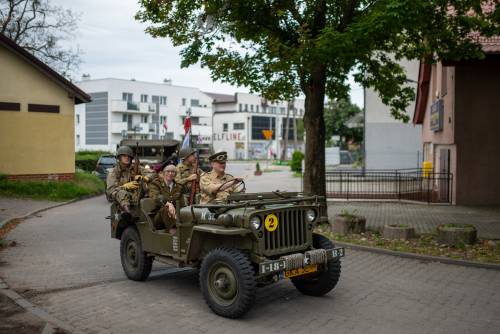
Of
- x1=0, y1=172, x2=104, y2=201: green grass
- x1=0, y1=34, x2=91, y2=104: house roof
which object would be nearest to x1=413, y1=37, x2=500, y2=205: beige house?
x1=0, y1=172, x2=104, y2=201: green grass

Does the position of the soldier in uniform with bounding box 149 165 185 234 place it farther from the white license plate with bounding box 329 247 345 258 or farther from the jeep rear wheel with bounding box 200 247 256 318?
the white license plate with bounding box 329 247 345 258

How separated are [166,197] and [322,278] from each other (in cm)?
244

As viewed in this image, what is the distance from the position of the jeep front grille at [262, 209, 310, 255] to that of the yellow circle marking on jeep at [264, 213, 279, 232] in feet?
0.14

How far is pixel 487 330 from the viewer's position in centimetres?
578

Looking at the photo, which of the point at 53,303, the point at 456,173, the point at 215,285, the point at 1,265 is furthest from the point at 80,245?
the point at 456,173

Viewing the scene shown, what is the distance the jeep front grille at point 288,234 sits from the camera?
619 cm

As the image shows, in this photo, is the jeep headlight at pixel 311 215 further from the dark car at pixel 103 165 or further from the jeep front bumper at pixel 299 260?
the dark car at pixel 103 165

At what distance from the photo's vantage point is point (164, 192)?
7.93 metres

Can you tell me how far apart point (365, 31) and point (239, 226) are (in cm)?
545

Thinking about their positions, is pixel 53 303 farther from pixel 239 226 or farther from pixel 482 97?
pixel 482 97

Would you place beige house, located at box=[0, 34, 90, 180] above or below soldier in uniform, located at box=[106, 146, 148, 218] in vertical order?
above

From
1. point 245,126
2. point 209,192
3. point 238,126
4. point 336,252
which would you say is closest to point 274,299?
point 336,252

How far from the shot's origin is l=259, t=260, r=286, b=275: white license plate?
19.1 feet

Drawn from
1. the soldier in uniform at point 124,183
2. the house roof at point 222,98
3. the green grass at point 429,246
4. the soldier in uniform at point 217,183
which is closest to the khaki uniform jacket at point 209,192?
the soldier in uniform at point 217,183
